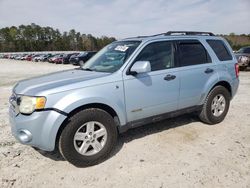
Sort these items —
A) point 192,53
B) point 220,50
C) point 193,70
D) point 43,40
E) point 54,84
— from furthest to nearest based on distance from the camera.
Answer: point 43,40
point 220,50
point 192,53
point 193,70
point 54,84

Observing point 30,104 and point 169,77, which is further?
point 169,77

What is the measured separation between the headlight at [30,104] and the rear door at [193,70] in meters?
2.41

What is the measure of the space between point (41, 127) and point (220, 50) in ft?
12.6

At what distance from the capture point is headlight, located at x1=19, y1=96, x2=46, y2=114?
3.33 meters

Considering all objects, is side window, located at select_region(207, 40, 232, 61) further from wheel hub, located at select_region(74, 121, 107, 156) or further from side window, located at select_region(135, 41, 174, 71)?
wheel hub, located at select_region(74, 121, 107, 156)

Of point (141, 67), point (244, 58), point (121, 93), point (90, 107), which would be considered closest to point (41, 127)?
point (90, 107)

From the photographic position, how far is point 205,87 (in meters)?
4.94

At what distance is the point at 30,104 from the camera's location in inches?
134

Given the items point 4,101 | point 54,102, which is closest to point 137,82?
point 54,102

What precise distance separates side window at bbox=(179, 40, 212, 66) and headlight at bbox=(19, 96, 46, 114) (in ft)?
8.25

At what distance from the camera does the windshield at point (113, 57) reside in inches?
165

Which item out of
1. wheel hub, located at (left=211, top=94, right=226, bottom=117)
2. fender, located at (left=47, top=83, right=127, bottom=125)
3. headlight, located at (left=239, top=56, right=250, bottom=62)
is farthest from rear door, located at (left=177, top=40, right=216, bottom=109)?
headlight, located at (left=239, top=56, right=250, bottom=62)

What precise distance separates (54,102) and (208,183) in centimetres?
218

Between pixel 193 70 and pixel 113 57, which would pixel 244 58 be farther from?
pixel 113 57
